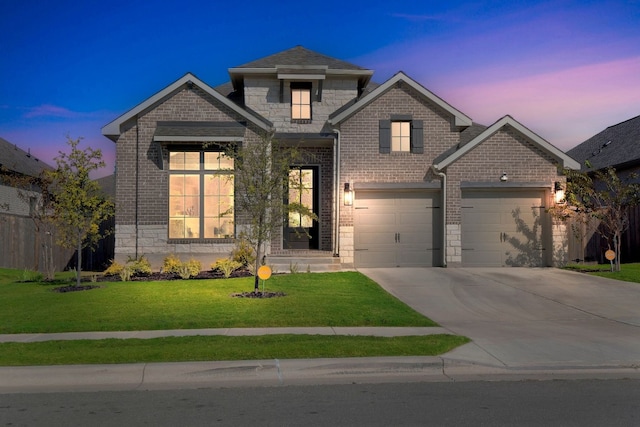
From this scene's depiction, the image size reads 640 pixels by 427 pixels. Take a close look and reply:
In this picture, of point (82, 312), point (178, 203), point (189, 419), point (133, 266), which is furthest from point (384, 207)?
point (189, 419)

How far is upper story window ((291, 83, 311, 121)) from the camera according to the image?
19922 mm

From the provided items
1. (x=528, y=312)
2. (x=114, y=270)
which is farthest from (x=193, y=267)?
(x=528, y=312)

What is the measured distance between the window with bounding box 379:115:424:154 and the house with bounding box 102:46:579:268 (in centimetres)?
3

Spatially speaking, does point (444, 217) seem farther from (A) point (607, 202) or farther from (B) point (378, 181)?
(A) point (607, 202)

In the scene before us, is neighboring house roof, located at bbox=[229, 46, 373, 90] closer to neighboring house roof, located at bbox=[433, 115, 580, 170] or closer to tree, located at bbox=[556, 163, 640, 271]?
neighboring house roof, located at bbox=[433, 115, 580, 170]

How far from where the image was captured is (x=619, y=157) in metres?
26.2

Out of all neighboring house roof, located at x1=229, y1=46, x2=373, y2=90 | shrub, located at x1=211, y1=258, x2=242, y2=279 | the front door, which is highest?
neighboring house roof, located at x1=229, y1=46, x2=373, y2=90

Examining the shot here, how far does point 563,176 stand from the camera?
60.7 ft

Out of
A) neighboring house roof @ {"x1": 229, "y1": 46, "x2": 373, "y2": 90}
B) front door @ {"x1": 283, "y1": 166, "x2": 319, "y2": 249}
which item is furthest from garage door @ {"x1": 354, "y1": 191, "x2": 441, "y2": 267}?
neighboring house roof @ {"x1": 229, "y1": 46, "x2": 373, "y2": 90}

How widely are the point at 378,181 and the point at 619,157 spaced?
14122 mm

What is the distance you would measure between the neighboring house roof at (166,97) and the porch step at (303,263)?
4272 mm

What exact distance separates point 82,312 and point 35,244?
11218 mm

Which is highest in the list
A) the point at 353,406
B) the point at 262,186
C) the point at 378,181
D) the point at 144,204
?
the point at 378,181

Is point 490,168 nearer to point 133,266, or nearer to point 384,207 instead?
point 384,207
